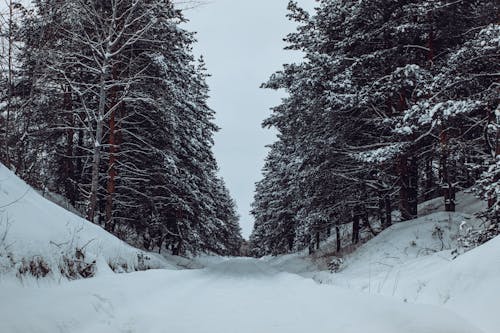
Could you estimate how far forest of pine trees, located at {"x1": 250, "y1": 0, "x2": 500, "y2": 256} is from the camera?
9.35 metres

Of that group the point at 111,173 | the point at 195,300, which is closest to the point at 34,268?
the point at 195,300


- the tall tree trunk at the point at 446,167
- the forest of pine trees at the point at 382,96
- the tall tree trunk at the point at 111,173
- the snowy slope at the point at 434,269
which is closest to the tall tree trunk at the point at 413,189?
the forest of pine trees at the point at 382,96

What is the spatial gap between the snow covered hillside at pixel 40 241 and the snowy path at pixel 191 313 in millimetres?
538

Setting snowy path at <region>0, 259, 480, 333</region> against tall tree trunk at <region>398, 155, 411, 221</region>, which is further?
tall tree trunk at <region>398, 155, 411, 221</region>

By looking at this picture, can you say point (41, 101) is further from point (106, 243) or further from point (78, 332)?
point (78, 332)

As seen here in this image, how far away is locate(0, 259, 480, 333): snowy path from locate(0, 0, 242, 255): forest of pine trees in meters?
5.92

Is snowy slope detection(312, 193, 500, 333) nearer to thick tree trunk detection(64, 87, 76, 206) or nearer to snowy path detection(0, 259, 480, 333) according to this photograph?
snowy path detection(0, 259, 480, 333)

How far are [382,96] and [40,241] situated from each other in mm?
10181

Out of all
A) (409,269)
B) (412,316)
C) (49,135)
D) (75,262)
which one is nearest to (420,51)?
(409,269)

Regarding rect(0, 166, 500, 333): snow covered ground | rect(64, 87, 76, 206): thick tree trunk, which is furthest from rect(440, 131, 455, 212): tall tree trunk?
rect(64, 87, 76, 206): thick tree trunk

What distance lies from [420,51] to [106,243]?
1176 cm

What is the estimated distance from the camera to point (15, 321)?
262 centimetres

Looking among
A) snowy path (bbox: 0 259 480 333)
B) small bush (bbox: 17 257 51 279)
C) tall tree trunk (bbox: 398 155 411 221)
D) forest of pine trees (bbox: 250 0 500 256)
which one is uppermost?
forest of pine trees (bbox: 250 0 500 256)

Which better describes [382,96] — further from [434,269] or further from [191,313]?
[191,313]
